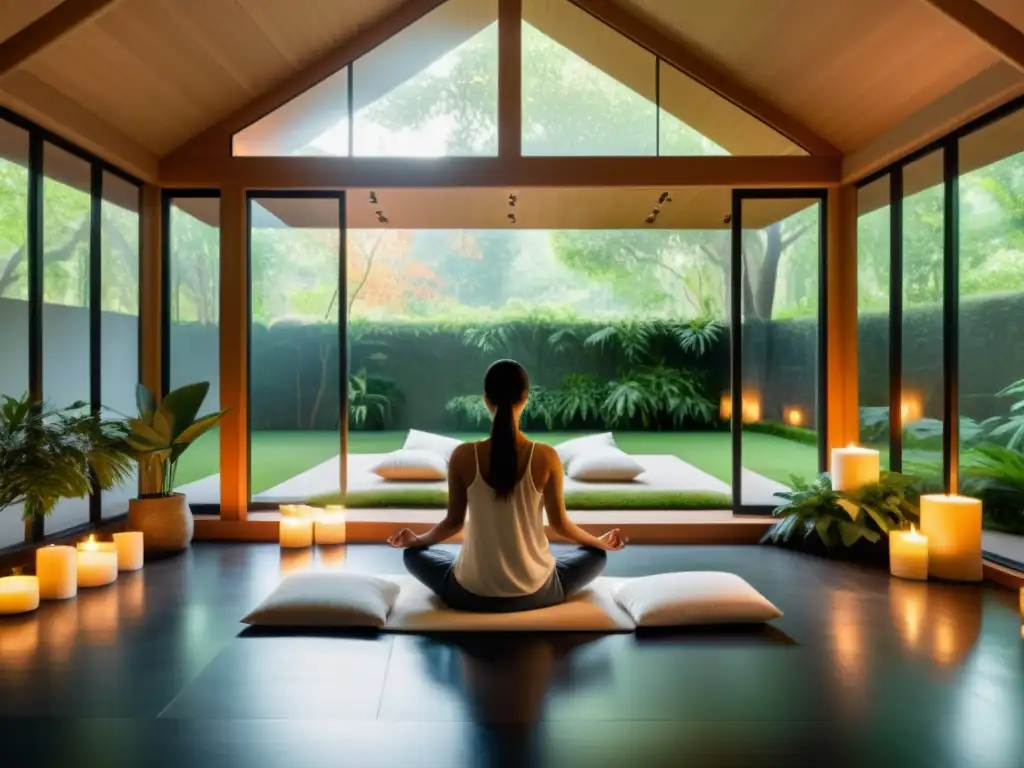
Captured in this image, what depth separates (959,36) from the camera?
3354 mm

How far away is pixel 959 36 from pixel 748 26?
1090 mm

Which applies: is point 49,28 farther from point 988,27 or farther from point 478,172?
point 988,27

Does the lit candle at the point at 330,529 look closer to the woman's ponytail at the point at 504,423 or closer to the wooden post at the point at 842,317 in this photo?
the woman's ponytail at the point at 504,423

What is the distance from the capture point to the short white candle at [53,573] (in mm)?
3225

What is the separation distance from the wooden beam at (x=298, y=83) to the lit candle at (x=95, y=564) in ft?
7.47

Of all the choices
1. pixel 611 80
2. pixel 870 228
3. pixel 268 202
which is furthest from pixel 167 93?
pixel 870 228

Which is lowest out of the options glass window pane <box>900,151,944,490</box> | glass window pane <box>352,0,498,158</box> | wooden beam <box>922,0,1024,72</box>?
glass window pane <box>900,151,944,490</box>

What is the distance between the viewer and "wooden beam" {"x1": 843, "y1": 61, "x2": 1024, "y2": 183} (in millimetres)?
3287

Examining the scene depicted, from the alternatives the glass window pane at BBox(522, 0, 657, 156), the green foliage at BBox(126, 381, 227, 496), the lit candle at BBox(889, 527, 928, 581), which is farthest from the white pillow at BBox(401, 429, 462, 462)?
the lit candle at BBox(889, 527, 928, 581)

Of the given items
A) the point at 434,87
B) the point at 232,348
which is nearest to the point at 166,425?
the point at 232,348

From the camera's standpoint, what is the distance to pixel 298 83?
464cm

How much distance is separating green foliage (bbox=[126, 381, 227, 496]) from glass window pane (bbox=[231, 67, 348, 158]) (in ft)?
4.75

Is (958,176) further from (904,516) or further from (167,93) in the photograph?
(167,93)

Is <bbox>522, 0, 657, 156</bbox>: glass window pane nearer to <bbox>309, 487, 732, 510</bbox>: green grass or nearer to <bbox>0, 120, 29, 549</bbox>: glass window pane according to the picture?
<bbox>309, 487, 732, 510</bbox>: green grass
